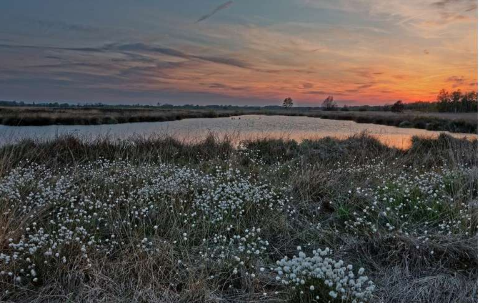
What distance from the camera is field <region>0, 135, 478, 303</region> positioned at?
3582 millimetres

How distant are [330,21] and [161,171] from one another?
5.73m

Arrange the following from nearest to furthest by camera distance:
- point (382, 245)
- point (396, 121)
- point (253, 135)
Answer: point (382, 245) < point (253, 135) < point (396, 121)

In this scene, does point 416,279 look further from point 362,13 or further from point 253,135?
point 253,135

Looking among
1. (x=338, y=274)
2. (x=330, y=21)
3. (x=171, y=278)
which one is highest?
(x=330, y=21)

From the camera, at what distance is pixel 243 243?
480cm

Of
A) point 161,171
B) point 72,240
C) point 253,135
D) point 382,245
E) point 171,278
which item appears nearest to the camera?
point 171,278

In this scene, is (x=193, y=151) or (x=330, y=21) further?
(x=193, y=151)

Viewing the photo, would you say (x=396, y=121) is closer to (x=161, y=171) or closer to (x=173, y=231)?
(x=161, y=171)

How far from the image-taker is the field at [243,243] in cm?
358

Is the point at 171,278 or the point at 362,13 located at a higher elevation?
the point at 362,13

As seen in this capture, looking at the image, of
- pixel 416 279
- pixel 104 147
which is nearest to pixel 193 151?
pixel 104 147

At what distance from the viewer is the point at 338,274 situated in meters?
3.14

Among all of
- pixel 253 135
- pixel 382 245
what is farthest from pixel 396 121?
pixel 382 245

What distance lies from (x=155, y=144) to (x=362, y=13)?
786cm
